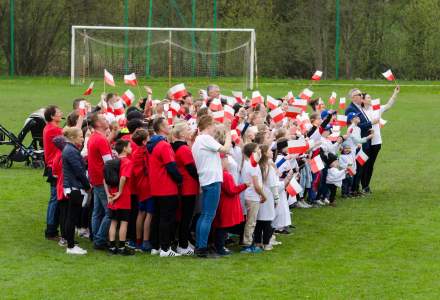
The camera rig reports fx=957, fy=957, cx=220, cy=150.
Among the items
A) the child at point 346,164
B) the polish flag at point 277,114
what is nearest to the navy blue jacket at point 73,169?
the polish flag at point 277,114

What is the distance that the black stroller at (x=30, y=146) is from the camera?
1892cm

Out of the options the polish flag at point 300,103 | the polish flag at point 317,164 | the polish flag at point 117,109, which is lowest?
the polish flag at point 317,164

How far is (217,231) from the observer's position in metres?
11.8

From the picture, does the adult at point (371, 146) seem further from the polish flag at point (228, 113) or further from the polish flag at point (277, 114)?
the polish flag at point (228, 113)

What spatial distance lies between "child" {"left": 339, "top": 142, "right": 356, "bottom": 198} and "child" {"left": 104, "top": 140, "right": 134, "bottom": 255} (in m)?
5.44

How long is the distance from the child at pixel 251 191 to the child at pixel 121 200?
1458 mm

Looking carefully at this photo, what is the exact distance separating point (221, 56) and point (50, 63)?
10.7 meters

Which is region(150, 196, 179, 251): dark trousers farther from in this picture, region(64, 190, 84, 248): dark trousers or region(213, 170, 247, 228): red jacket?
region(64, 190, 84, 248): dark trousers

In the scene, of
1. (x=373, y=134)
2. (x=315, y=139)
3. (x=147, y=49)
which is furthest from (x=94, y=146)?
(x=147, y=49)

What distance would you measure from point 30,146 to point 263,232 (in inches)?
332

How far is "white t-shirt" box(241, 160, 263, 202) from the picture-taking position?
1196 centimetres

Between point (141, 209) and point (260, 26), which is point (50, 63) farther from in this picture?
point (141, 209)

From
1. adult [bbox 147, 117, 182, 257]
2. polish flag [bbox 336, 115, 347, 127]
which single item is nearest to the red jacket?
adult [bbox 147, 117, 182, 257]

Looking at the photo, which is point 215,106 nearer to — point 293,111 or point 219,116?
point 293,111
